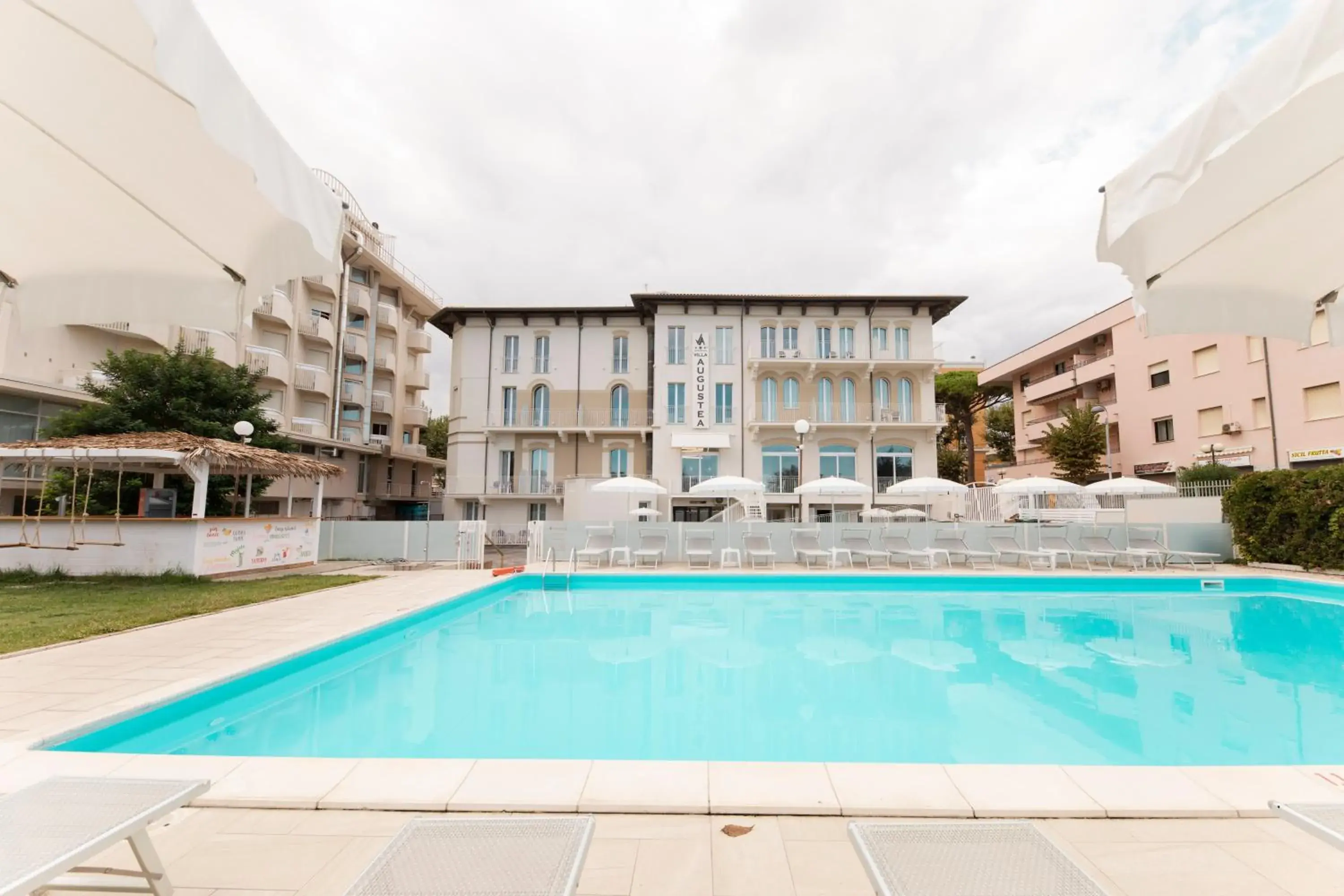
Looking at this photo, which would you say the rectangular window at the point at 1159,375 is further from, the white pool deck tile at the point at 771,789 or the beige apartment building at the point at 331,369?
the beige apartment building at the point at 331,369

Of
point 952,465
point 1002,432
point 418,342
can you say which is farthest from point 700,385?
point 1002,432

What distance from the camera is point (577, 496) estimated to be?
19984mm

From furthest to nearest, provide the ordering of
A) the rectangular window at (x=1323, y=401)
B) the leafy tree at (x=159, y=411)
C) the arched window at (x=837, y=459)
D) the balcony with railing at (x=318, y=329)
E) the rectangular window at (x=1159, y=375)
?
the rectangular window at (x=1159, y=375) < the balcony with railing at (x=318, y=329) < the arched window at (x=837, y=459) < the rectangular window at (x=1323, y=401) < the leafy tree at (x=159, y=411)

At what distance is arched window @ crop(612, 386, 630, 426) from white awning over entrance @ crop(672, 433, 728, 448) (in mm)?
2333

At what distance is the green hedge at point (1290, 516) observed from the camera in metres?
12.2

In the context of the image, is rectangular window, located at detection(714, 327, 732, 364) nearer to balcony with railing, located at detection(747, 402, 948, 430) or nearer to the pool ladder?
balcony with railing, located at detection(747, 402, 948, 430)

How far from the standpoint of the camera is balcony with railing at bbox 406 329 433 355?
29031 mm

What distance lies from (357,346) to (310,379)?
3086 millimetres

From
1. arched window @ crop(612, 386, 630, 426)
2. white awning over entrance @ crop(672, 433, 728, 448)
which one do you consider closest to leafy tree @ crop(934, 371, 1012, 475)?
white awning over entrance @ crop(672, 433, 728, 448)

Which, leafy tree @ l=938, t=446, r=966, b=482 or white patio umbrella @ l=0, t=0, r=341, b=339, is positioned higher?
leafy tree @ l=938, t=446, r=966, b=482

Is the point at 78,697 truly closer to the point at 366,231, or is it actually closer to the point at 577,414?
the point at 577,414

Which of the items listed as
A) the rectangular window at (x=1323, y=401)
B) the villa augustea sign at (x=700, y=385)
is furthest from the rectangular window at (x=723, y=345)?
the rectangular window at (x=1323, y=401)

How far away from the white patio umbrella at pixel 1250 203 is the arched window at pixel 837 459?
65.1 ft

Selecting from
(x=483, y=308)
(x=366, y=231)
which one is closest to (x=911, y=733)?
(x=483, y=308)
